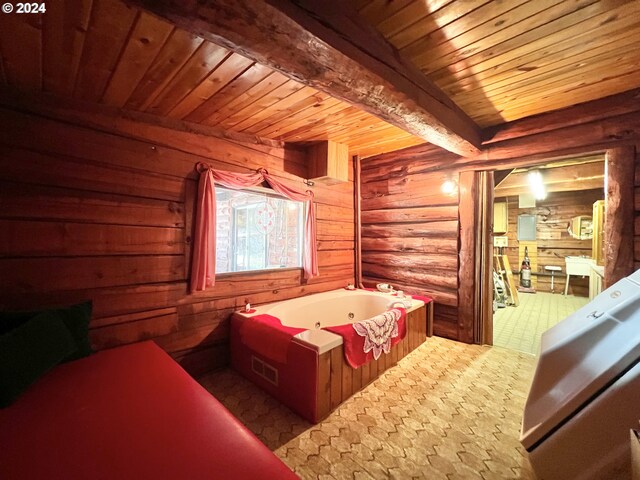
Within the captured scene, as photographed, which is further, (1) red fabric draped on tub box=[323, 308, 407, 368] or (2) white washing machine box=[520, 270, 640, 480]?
(1) red fabric draped on tub box=[323, 308, 407, 368]

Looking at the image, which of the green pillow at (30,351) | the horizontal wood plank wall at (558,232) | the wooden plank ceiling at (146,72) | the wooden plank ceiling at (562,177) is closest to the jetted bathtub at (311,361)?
the green pillow at (30,351)

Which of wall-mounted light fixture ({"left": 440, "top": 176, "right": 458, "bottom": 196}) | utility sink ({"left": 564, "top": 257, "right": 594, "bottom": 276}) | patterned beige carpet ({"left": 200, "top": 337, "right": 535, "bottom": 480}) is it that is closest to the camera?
patterned beige carpet ({"left": 200, "top": 337, "right": 535, "bottom": 480})

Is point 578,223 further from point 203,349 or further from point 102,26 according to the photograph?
point 102,26

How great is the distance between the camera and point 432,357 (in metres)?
2.57

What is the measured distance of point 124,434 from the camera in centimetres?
102

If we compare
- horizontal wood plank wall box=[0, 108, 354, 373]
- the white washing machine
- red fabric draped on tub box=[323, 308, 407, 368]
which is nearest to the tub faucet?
red fabric draped on tub box=[323, 308, 407, 368]

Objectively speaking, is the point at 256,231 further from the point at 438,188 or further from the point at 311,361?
the point at 438,188

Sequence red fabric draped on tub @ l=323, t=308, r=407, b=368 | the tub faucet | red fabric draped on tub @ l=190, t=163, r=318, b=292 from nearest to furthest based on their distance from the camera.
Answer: red fabric draped on tub @ l=323, t=308, r=407, b=368 < red fabric draped on tub @ l=190, t=163, r=318, b=292 < the tub faucet

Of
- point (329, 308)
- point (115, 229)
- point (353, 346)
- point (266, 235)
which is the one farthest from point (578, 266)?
point (115, 229)

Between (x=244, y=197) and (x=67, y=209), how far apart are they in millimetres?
1344

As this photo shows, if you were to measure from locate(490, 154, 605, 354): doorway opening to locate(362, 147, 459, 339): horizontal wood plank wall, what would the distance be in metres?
1.17

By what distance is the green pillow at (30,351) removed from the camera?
44.9 inches

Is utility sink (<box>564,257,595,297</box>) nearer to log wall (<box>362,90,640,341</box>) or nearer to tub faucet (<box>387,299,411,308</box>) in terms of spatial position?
log wall (<box>362,90,640,341</box>)

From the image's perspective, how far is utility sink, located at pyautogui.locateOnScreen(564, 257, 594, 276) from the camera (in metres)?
5.02
